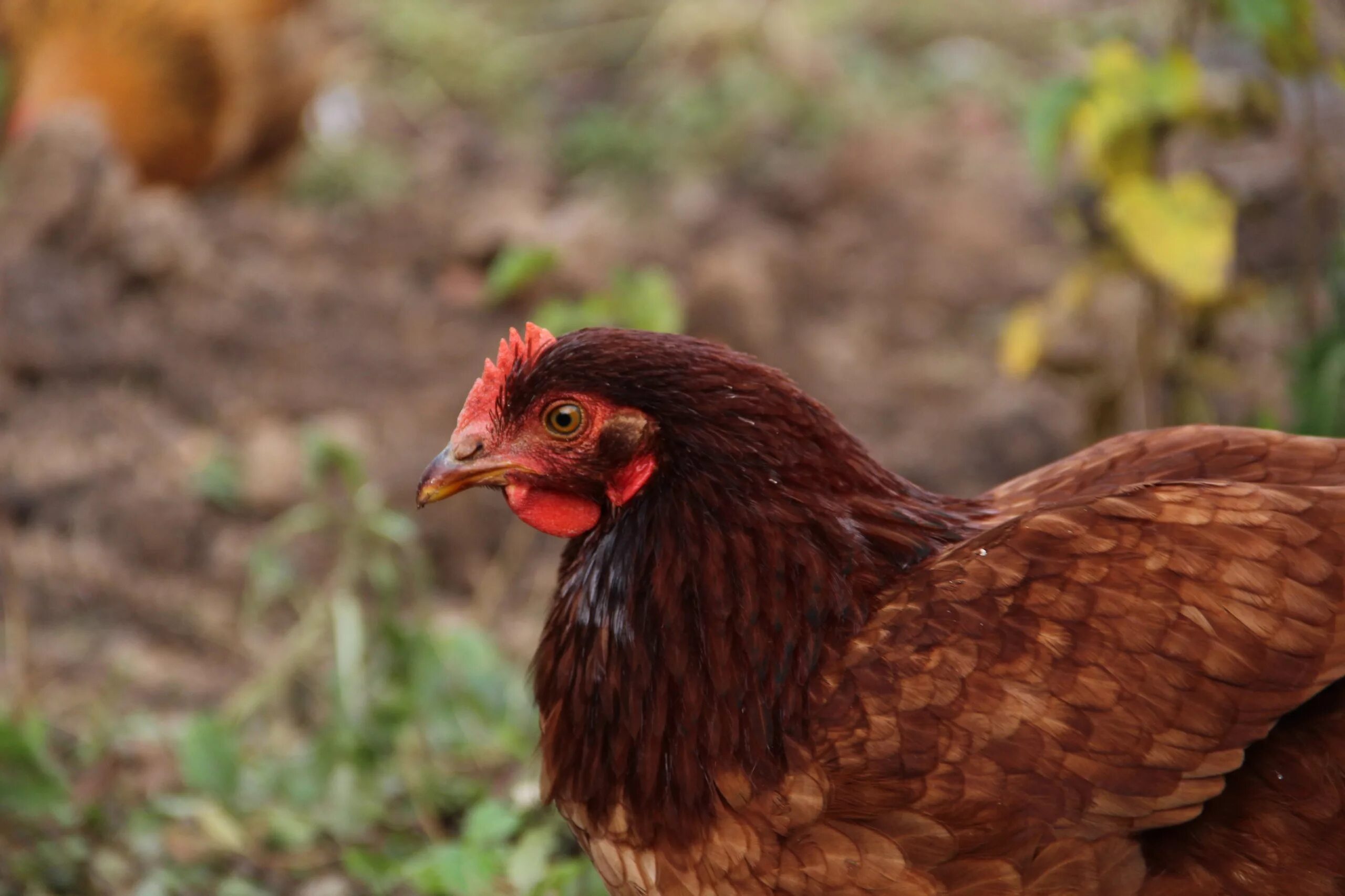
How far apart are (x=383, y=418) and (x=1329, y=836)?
12.1 feet

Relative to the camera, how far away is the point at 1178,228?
3.59m

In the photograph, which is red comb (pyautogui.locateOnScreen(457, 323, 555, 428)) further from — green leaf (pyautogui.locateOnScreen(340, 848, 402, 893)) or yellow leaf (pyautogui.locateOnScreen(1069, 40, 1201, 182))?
yellow leaf (pyautogui.locateOnScreen(1069, 40, 1201, 182))

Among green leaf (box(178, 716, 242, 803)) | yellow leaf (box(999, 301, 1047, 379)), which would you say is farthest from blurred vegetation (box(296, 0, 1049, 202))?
green leaf (box(178, 716, 242, 803))

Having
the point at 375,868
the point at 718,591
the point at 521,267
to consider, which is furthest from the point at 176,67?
the point at 718,591

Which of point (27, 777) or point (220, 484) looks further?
point (220, 484)

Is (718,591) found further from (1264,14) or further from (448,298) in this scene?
(448,298)

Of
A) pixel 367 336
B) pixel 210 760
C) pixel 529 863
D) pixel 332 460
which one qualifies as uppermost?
pixel 367 336

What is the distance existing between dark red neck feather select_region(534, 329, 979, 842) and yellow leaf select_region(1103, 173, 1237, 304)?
1797 mm

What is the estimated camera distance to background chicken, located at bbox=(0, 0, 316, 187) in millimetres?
6172

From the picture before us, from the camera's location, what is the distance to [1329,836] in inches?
72.7

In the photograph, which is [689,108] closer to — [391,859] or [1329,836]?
[391,859]

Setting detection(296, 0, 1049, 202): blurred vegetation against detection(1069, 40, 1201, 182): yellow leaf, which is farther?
detection(296, 0, 1049, 202): blurred vegetation

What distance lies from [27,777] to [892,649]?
1.81m

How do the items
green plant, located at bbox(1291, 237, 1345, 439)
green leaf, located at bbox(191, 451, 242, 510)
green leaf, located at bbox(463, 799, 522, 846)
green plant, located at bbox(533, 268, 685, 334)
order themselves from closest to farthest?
→ 1. green leaf, located at bbox(463, 799, 522, 846)
2. green plant, located at bbox(1291, 237, 1345, 439)
3. green plant, located at bbox(533, 268, 685, 334)
4. green leaf, located at bbox(191, 451, 242, 510)
